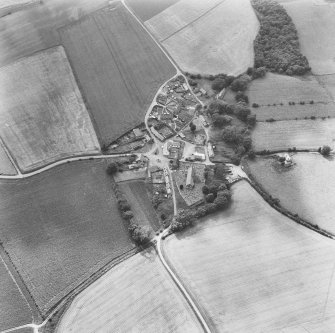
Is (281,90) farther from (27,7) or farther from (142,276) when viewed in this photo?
(27,7)

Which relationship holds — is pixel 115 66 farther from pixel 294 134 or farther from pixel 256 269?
pixel 256 269

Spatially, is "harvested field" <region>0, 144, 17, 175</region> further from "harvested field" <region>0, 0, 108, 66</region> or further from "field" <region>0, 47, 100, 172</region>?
"harvested field" <region>0, 0, 108, 66</region>

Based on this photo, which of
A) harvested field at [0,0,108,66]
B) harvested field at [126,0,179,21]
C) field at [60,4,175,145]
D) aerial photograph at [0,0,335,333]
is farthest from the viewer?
harvested field at [126,0,179,21]

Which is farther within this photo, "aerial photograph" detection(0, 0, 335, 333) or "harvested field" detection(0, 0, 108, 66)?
"harvested field" detection(0, 0, 108, 66)

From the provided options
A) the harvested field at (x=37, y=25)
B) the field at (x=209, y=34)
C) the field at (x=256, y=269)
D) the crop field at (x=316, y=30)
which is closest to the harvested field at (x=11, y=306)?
the field at (x=256, y=269)

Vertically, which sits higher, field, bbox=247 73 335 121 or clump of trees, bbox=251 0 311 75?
clump of trees, bbox=251 0 311 75

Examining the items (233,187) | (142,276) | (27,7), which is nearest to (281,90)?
(233,187)

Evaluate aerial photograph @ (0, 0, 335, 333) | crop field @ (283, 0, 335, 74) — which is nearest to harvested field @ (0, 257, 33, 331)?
aerial photograph @ (0, 0, 335, 333)
